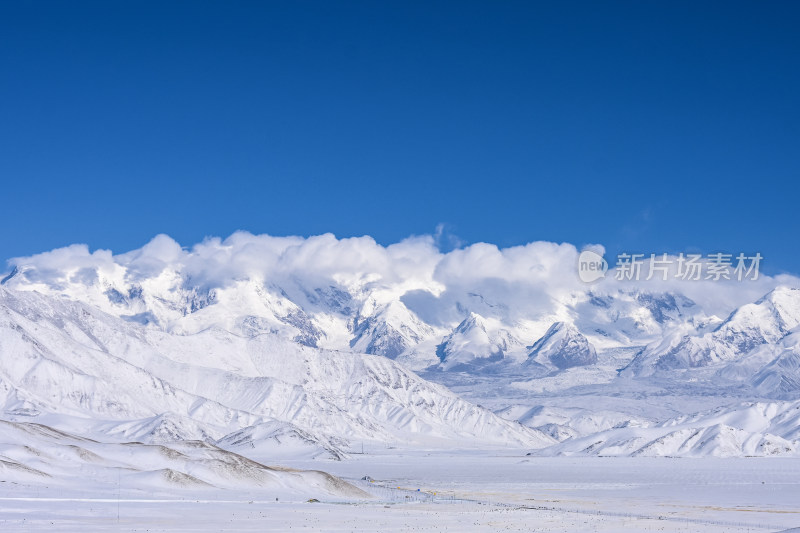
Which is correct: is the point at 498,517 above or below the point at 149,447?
below

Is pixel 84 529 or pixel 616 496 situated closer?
pixel 84 529

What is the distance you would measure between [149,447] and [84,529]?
8510 centimetres

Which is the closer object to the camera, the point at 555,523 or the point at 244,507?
the point at 555,523

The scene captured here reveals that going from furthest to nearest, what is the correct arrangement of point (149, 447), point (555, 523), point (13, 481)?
1. point (149, 447)
2. point (13, 481)
3. point (555, 523)

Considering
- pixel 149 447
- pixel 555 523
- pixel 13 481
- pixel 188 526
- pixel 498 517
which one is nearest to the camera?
pixel 188 526

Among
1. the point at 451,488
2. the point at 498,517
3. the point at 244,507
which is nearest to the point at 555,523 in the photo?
the point at 498,517

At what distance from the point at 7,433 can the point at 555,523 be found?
310 feet

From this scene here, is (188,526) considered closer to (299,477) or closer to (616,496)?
(299,477)

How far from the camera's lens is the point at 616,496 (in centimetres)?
16775

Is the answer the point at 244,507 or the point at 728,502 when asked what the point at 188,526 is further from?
the point at 728,502

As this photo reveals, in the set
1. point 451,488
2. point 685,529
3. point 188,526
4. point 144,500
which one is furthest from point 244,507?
point 451,488

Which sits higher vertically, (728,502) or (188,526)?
(728,502)

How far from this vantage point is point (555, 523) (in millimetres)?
110938

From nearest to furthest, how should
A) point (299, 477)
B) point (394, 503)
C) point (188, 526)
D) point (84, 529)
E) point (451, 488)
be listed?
point (84, 529)
point (188, 526)
point (394, 503)
point (299, 477)
point (451, 488)
